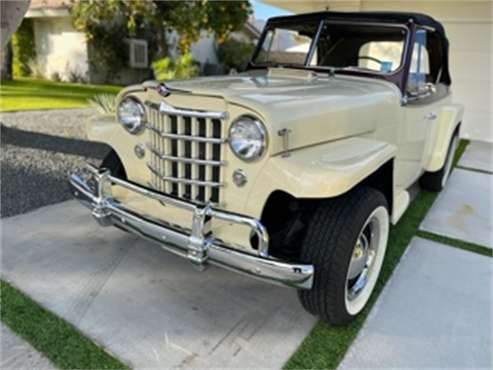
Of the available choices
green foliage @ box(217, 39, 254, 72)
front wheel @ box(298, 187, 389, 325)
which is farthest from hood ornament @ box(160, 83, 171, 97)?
green foliage @ box(217, 39, 254, 72)

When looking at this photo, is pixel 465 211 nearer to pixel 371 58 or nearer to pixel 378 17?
pixel 371 58

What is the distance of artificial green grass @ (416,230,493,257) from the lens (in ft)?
11.3

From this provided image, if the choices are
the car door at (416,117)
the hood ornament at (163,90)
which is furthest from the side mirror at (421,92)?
the hood ornament at (163,90)

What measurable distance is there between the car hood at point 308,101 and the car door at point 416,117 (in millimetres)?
324

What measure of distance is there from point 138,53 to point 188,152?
14790mm

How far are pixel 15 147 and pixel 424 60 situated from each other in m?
5.02

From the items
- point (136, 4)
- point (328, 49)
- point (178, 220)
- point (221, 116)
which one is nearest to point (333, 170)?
point (221, 116)

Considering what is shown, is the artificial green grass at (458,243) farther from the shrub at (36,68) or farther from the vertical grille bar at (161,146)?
the shrub at (36,68)

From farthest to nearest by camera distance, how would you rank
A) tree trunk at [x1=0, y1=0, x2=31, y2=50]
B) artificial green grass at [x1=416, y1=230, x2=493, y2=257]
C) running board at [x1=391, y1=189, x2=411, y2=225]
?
tree trunk at [x1=0, y1=0, x2=31, y2=50]
artificial green grass at [x1=416, y1=230, x2=493, y2=257]
running board at [x1=391, y1=189, x2=411, y2=225]

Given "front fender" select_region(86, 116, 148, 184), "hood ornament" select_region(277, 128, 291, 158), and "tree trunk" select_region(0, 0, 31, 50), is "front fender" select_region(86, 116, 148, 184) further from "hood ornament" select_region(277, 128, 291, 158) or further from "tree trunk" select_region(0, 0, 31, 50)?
"tree trunk" select_region(0, 0, 31, 50)

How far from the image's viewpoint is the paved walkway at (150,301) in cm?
211

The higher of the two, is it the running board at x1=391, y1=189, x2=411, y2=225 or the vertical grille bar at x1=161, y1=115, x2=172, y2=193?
the vertical grille bar at x1=161, y1=115, x2=172, y2=193

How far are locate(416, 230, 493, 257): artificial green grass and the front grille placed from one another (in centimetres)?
236

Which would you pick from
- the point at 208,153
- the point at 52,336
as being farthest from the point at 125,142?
the point at 52,336
